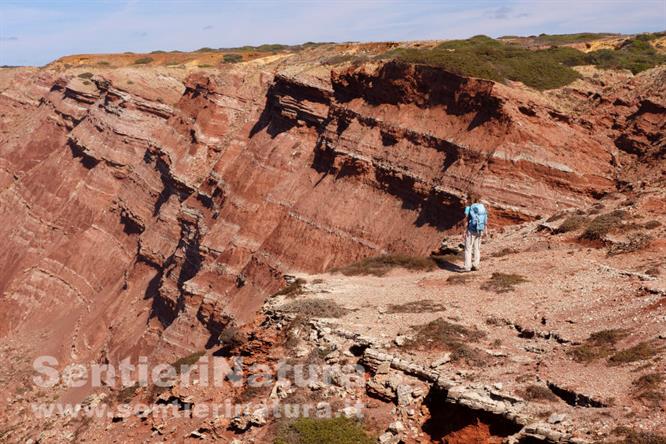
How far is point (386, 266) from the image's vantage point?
76.5 ft

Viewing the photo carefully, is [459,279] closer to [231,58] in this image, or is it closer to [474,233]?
[474,233]

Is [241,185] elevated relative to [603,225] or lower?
lower

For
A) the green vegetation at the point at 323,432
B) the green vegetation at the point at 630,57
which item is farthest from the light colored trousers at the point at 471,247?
the green vegetation at the point at 630,57

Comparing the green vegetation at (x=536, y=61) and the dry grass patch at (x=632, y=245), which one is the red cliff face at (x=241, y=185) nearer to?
the green vegetation at (x=536, y=61)

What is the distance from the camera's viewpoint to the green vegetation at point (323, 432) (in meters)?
13.1

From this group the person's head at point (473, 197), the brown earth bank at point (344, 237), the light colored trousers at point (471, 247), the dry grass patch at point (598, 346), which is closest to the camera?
the dry grass patch at point (598, 346)

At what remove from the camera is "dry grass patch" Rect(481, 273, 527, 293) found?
741 inches

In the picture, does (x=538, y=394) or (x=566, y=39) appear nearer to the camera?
(x=538, y=394)

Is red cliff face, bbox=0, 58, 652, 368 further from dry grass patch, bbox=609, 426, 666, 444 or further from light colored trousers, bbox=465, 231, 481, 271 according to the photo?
dry grass patch, bbox=609, 426, 666, 444

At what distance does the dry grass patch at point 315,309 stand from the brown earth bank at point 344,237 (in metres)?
0.11

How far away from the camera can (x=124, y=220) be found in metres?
52.5

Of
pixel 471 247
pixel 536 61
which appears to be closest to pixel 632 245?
pixel 471 247

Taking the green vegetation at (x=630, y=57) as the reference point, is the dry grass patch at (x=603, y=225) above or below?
below

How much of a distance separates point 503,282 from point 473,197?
964 cm
